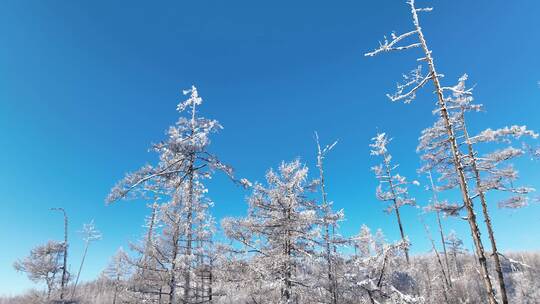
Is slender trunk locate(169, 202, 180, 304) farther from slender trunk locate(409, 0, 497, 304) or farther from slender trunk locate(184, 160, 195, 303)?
slender trunk locate(409, 0, 497, 304)

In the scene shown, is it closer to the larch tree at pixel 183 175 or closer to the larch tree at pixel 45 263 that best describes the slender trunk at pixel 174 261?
the larch tree at pixel 183 175

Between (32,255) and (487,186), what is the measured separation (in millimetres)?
A: 39750

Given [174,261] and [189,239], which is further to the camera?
Result: [189,239]

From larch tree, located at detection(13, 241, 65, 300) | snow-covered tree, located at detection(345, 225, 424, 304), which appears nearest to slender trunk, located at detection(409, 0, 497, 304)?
snow-covered tree, located at detection(345, 225, 424, 304)

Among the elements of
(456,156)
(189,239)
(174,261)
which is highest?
(456,156)

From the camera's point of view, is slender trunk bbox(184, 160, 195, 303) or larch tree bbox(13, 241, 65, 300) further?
larch tree bbox(13, 241, 65, 300)

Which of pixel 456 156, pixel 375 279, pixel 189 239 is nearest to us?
pixel 456 156

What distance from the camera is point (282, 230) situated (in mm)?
13602

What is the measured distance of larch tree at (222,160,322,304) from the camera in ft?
41.4

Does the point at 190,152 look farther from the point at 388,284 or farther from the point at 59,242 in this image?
the point at 59,242

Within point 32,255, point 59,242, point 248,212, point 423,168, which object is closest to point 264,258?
Result: point 248,212

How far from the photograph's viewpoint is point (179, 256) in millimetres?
13156

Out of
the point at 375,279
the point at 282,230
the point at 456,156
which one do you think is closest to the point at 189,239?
the point at 282,230

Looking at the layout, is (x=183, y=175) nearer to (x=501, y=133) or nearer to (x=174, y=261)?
(x=174, y=261)
